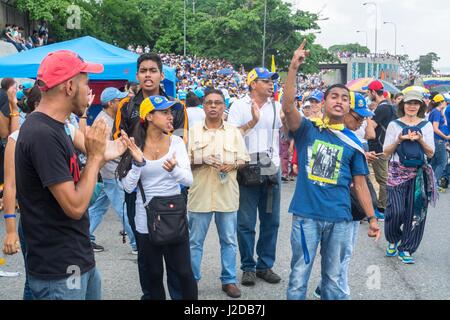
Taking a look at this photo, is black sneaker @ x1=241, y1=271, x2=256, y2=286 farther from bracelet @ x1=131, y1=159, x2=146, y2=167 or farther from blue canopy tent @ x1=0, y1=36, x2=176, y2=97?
blue canopy tent @ x1=0, y1=36, x2=176, y2=97

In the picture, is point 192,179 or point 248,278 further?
point 248,278

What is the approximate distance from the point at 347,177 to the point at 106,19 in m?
31.6

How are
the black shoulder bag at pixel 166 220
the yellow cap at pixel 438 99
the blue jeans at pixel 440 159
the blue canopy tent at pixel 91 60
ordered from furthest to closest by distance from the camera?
the yellow cap at pixel 438 99, the blue jeans at pixel 440 159, the blue canopy tent at pixel 91 60, the black shoulder bag at pixel 166 220

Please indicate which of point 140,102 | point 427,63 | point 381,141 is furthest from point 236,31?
point 427,63

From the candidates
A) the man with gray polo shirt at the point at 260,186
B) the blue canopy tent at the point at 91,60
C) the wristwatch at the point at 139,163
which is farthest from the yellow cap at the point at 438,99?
the wristwatch at the point at 139,163

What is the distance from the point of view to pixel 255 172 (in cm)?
500

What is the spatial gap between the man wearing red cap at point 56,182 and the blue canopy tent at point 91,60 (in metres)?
7.46

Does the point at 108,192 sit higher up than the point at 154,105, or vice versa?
the point at 154,105

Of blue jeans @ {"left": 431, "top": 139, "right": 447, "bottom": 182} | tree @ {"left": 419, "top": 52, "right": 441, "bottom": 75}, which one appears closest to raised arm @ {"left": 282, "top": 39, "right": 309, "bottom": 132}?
blue jeans @ {"left": 431, "top": 139, "right": 447, "bottom": 182}

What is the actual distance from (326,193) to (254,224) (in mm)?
1439

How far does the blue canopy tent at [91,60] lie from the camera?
987cm

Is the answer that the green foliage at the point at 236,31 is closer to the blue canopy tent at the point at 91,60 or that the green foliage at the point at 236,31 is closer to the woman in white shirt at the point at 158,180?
the blue canopy tent at the point at 91,60

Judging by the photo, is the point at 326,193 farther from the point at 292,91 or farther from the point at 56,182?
the point at 56,182

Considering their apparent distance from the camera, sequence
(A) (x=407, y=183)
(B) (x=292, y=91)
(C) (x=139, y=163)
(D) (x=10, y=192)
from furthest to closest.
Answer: (A) (x=407, y=183)
(C) (x=139, y=163)
(B) (x=292, y=91)
(D) (x=10, y=192)
